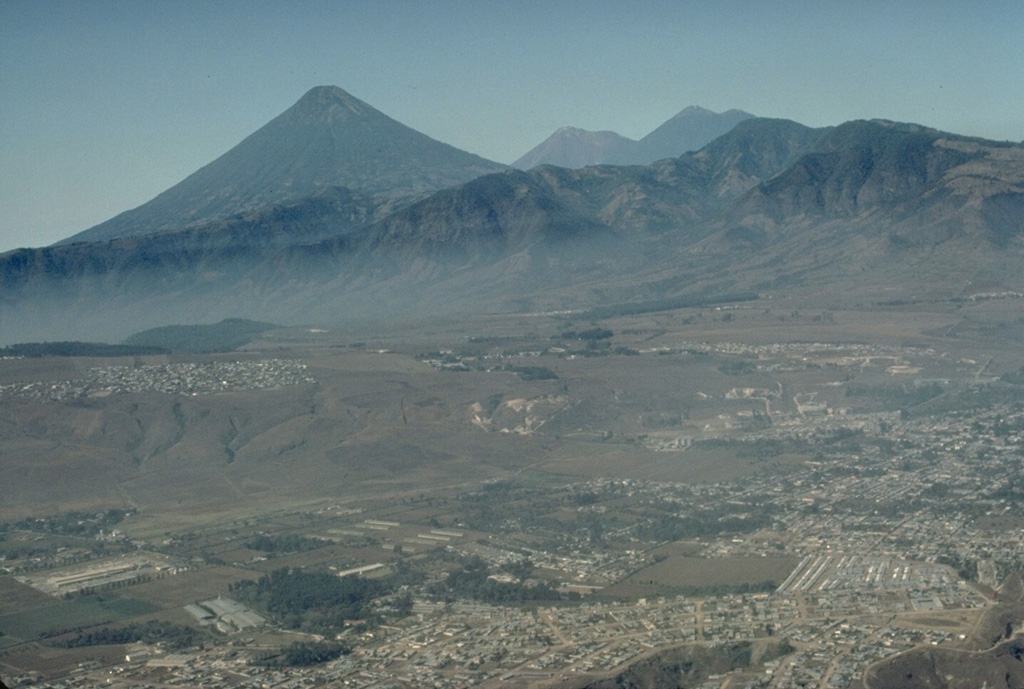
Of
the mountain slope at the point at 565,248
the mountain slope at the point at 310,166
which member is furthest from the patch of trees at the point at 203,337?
the mountain slope at the point at 310,166

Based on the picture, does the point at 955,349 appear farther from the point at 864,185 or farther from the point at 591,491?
the point at 864,185

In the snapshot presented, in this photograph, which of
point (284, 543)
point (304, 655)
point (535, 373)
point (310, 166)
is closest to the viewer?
point (304, 655)

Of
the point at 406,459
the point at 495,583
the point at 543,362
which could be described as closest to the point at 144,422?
the point at 406,459

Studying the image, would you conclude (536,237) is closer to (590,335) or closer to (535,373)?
(590,335)

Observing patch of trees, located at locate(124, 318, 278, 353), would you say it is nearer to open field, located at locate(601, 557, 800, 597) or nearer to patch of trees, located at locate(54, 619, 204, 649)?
patch of trees, located at locate(54, 619, 204, 649)

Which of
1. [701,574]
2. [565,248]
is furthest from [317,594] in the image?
[565,248]

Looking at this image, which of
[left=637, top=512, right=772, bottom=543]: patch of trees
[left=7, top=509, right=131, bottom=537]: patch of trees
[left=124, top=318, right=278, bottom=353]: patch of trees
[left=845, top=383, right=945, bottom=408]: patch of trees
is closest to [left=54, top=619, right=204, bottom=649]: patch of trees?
[left=7, top=509, right=131, bottom=537]: patch of trees
